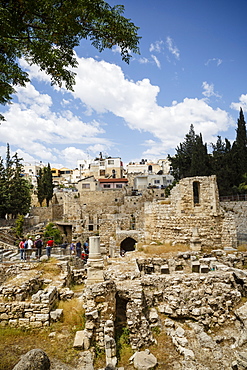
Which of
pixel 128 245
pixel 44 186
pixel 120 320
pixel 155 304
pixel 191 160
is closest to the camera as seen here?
pixel 120 320

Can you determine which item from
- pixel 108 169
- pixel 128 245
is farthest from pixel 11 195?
pixel 108 169

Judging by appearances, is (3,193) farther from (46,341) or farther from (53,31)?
(53,31)

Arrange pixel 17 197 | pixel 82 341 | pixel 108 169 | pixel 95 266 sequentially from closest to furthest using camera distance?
pixel 82 341 < pixel 95 266 < pixel 17 197 < pixel 108 169

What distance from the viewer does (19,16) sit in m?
3.93

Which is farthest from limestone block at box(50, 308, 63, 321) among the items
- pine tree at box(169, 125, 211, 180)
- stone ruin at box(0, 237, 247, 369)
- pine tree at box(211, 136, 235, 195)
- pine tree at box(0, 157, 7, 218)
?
pine tree at box(169, 125, 211, 180)

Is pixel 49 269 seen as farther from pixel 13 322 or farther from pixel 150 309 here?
pixel 150 309

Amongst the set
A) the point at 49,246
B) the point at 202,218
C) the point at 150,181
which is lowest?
the point at 49,246

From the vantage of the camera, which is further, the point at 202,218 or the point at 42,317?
the point at 202,218

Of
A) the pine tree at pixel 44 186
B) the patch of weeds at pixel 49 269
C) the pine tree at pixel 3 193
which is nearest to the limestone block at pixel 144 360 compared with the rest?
the patch of weeds at pixel 49 269

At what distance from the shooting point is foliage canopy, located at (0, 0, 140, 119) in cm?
380

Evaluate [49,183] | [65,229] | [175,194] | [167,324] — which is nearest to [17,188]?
[65,229]

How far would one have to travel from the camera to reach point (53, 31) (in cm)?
418

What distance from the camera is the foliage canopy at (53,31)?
12.5 feet

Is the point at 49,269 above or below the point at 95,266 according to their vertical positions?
below
